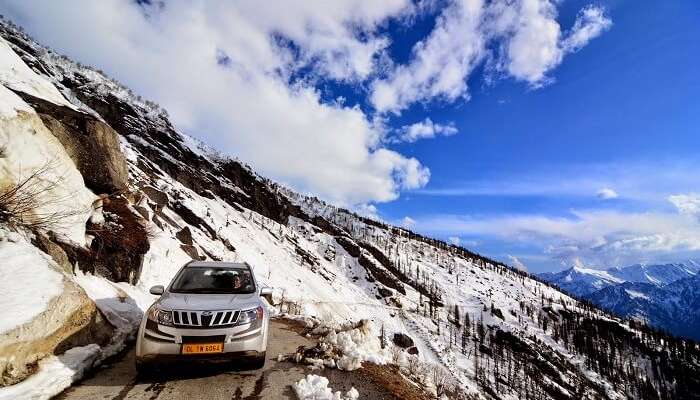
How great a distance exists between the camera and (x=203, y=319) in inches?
243

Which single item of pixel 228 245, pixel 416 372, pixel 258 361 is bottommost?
pixel 416 372

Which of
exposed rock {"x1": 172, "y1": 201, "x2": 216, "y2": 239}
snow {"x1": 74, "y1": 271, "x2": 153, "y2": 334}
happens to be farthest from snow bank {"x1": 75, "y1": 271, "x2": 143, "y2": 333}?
exposed rock {"x1": 172, "y1": 201, "x2": 216, "y2": 239}

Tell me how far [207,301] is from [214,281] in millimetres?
1432

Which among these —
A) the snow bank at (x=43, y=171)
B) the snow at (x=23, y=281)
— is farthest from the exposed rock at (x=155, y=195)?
the snow at (x=23, y=281)

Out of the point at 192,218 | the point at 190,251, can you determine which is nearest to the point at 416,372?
the point at 190,251

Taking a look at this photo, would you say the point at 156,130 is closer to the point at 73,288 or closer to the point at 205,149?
the point at 205,149

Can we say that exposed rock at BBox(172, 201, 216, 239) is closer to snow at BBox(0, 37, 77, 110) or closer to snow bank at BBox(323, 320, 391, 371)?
snow at BBox(0, 37, 77, 110)

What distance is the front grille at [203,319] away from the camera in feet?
20.0

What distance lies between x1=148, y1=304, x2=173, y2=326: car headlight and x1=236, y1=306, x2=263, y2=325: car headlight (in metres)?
1.11

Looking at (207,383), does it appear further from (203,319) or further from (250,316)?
(250,316)

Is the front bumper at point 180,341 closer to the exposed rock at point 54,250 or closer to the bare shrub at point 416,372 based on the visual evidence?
the bare shrub at point 416,372

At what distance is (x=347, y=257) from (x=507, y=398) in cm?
8045

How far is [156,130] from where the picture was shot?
131750mm

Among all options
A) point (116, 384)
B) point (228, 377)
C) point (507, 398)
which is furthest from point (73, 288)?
point (507, 398)
